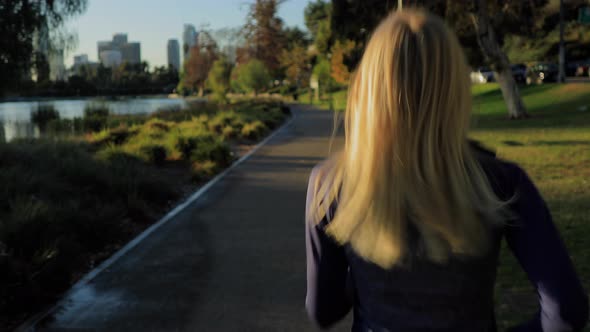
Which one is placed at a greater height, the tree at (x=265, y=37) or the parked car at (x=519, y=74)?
the tree at (x=265, y=37)

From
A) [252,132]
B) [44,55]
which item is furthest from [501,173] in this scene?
[252,132]

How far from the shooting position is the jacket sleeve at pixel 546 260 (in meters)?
1.41

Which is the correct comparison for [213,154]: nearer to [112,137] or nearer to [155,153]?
[155,153]

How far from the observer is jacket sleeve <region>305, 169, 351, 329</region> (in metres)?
1.60

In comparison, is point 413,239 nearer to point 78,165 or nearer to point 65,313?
point 65,313

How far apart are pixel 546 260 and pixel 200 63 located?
90533 millimetres

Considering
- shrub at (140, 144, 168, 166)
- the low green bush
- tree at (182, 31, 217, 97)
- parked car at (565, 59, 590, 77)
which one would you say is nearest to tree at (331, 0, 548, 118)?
shrub at (140, 144, 168, 166)

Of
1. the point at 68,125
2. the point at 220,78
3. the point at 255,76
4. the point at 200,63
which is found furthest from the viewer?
the point at 200,63

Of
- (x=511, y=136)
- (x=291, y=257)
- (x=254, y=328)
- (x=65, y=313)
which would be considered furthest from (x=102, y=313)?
(x=511, y=136)

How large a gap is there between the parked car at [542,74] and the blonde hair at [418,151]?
142ft

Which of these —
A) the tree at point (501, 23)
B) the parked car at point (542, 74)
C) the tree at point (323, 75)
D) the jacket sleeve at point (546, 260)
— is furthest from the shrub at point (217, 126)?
the tree at point (323, 75)

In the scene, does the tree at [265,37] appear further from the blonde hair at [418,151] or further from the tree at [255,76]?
the blonde hair at [418,151]

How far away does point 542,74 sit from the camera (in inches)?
1642

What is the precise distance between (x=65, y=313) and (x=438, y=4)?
A: 16210mm
